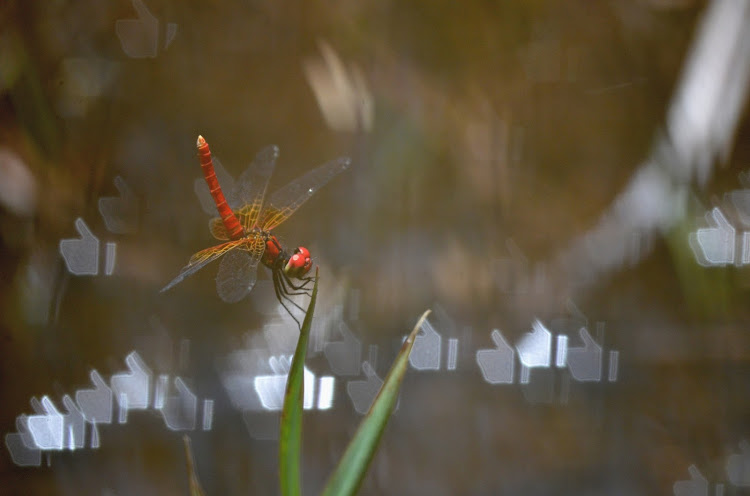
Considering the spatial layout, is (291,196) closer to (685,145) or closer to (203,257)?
(203,257)

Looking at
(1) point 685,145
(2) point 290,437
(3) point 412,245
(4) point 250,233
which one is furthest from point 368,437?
(1) point 685,145

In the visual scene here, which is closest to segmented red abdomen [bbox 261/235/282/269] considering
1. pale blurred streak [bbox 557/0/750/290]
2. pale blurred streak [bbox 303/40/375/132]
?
pale blurred streak [bbox 303/40/375/132]

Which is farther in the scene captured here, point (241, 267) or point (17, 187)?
point (17, 187)

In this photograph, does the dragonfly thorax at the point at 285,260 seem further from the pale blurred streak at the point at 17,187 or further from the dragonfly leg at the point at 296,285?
the pale blurred streak at the point at 17,187

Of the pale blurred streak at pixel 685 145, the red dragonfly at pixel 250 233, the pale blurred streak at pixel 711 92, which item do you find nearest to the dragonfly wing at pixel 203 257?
the red dragonfly at pixel 250 233

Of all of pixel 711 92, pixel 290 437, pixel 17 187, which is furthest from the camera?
pixel 711 92

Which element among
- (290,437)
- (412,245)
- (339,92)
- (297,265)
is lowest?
(290,437)

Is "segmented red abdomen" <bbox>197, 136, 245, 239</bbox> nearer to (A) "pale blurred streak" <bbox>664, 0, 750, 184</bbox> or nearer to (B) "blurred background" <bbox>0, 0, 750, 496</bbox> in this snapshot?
(B) "blurred background" <bbox>0, 0, 750, 496</bbox>
